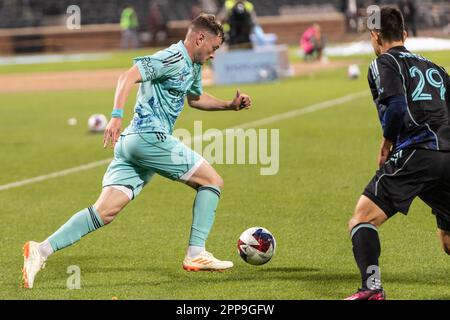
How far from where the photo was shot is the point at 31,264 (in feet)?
23.9

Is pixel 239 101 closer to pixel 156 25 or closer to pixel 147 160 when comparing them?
pixel 147 160

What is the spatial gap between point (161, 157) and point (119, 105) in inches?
27.1

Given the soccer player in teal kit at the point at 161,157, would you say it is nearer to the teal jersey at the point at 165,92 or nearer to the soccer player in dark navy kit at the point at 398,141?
the teal jersey at the point at 165,92

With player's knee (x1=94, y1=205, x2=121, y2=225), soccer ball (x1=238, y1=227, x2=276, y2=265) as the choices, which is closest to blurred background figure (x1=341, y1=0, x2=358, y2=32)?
soccer ball (x1=238, y1=227, x2=276, y2=265)

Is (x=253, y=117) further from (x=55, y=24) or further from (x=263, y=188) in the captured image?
(x=55, y=24)

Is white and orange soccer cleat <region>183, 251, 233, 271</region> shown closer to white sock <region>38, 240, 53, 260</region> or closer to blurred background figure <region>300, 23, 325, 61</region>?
white sock <region>38, 240, 53, 260</region>

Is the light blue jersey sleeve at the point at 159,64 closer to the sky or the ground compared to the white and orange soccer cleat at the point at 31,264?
closer to the sky

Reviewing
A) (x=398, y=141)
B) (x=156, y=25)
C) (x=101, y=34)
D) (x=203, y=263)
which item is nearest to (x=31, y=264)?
(x=203, y=263)

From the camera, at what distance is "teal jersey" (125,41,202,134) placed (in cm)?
753

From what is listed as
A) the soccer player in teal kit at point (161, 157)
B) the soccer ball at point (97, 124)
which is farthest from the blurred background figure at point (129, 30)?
the soccer player in teal kit at point (161, 157)

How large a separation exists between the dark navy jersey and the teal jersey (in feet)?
5.43

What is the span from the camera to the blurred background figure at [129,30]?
48594mm
